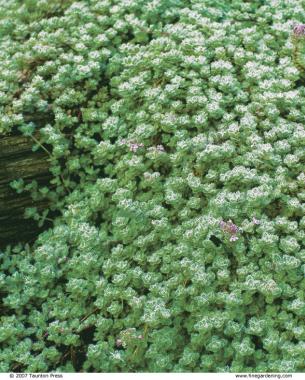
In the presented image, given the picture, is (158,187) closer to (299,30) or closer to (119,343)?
(119,343)

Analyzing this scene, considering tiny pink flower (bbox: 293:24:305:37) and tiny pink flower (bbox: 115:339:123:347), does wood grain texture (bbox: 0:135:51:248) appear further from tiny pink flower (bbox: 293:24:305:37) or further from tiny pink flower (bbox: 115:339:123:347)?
tiny pink flower (bbox: 293:24:305:37)

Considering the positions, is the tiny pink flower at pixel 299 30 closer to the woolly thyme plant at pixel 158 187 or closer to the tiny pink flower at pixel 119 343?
the woolly thyme plant at pixel 158 187

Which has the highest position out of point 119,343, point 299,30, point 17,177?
point 299,30

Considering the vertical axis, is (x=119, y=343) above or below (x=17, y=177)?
below

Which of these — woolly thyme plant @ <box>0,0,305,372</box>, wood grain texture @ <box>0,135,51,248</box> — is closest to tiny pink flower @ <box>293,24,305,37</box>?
woolly thyme plant @ <box>0,0,305,372</box>

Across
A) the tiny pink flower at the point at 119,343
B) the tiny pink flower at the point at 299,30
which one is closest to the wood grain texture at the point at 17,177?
the tiny pink flower at the point at 119,343

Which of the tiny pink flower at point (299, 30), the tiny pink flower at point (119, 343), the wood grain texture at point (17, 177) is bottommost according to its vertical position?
the tiny pink flower at point (119, 343)

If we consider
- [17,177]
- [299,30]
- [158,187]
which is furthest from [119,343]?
[299,30]
